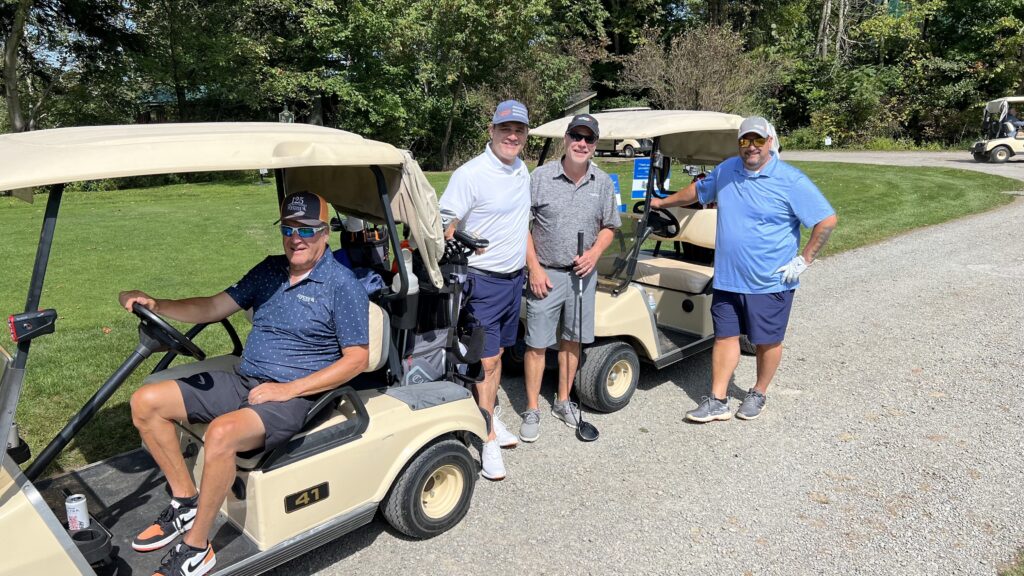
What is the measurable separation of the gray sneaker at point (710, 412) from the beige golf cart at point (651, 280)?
413 millimetres

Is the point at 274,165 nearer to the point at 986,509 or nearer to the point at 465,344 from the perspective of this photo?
the point at 465,344

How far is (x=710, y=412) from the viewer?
4293mm

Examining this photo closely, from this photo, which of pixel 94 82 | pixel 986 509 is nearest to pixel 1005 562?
pixel 986 509

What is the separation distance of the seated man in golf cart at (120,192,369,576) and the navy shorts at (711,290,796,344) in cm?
230

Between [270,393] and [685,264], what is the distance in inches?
143

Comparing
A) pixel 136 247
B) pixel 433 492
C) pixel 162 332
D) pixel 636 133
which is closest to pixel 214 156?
pixel 162 332

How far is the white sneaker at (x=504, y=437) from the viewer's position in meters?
3.93

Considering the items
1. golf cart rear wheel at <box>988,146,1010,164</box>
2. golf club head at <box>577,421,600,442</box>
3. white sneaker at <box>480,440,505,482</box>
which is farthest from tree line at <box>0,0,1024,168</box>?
white sneaker at <box>480,440,505,482</box>

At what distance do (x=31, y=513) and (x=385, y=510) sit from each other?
1.28 meters

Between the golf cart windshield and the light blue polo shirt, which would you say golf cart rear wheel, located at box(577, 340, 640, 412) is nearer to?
the golf cart windshield

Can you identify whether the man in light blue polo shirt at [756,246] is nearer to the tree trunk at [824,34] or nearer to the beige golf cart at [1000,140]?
the beige golf cart at [1000,140]

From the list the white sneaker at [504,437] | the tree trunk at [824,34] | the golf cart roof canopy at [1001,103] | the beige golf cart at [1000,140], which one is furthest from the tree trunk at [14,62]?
the tree trunk at [824,34]

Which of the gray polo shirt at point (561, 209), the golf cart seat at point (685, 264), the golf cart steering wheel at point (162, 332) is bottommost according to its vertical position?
the golf cart seat at point (685, 264)

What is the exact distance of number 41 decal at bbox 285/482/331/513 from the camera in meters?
2.64
